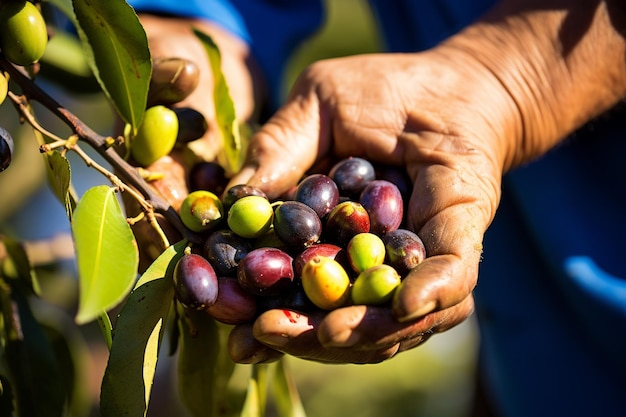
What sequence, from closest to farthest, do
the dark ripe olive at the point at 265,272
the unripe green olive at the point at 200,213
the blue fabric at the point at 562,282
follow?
the dark ripe olive at the point at 265,272 → the unripe green olive at the point at 200,213 → the blue fabric at the point at 562,282

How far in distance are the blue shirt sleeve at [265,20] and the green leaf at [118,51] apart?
2.60ft

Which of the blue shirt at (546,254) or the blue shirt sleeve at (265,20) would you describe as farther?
the blue shirt sleeve at (265,20)

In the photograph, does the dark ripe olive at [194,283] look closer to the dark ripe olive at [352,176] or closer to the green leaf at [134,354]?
the green leaf at [134,354]

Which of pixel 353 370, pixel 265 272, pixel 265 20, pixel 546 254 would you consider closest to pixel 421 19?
pixel 265 20

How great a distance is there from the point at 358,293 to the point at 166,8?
1.23 metres

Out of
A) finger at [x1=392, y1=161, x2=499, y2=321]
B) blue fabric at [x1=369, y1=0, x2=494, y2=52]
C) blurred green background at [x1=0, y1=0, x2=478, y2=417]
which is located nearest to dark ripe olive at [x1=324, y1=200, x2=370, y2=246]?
finger at [x1=392, y1=161, x2=499, y2=321]

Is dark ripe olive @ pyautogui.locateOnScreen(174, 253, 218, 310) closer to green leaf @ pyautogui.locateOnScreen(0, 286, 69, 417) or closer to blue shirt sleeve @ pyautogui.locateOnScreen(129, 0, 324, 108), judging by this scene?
green leaf @ pyautogui.locateOnScreen(0, 286, 69, 417)

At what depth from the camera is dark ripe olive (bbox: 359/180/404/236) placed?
1193 mm

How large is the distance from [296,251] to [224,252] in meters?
0.12

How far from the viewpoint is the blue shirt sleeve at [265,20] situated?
1.99 meters

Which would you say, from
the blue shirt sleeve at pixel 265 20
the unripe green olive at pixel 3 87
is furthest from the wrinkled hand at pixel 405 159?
the blue shirt sleeve at pixel 265 20

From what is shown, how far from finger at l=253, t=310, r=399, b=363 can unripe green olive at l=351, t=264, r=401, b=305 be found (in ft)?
0.24

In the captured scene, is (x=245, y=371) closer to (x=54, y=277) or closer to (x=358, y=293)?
(x=358, y=293)

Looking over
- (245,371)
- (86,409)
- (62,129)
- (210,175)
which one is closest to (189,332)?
(245,371)
